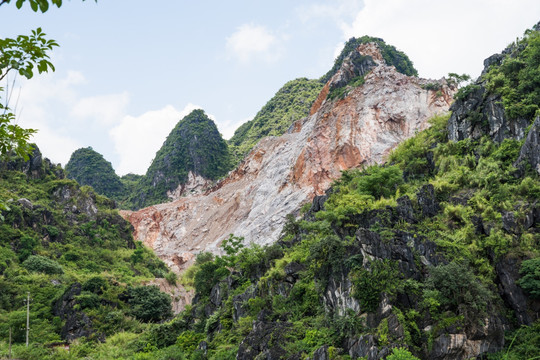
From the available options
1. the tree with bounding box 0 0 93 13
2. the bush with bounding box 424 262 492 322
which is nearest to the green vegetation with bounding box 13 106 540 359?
the bush with bounding box 424 262 492 322

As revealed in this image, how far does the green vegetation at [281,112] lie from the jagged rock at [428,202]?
6165 centimetres

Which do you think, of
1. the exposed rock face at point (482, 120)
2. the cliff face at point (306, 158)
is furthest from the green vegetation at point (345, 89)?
the exposed rock face at point (482, 120)

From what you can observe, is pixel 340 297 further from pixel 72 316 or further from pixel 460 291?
pixel 72 316

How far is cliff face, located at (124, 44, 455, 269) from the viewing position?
47031 mm

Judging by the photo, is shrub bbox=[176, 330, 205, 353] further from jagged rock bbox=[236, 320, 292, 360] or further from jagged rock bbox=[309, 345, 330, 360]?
jagged rock bbox=[309, 345, 330, 360]

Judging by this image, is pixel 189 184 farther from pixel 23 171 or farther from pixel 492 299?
pixel 492 299

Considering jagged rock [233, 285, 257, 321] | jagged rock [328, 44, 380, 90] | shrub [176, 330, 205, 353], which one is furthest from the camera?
jagged rock [328, 44, 380, 90]

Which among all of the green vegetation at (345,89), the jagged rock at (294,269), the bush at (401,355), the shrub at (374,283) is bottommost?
the bush at (401,355)

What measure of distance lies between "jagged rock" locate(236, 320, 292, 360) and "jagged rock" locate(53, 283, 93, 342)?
1624 cm

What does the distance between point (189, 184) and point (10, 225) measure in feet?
154

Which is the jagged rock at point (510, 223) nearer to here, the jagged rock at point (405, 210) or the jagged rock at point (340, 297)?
the jagged rock at point (405, 210)

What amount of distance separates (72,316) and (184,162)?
63443mm

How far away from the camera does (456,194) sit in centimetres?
2009

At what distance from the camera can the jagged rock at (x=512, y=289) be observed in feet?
46.1
